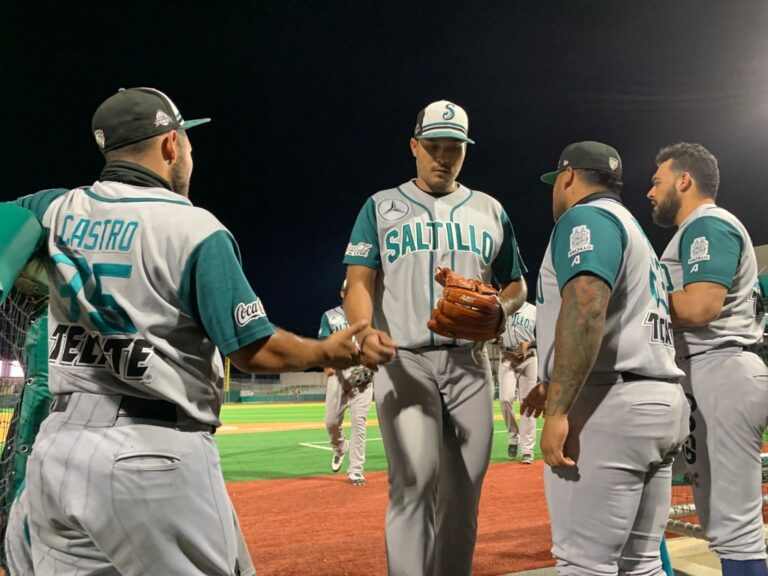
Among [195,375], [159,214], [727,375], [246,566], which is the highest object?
[159,214]

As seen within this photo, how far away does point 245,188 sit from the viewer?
1785 inches

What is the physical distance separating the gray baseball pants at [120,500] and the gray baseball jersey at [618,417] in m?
1.24

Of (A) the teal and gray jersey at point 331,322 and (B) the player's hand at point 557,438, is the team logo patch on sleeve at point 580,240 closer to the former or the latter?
(B) the player's hand at point 557,438

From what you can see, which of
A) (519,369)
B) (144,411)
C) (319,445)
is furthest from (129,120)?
(319,445)

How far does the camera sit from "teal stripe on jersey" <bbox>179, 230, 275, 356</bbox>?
1.77 meters

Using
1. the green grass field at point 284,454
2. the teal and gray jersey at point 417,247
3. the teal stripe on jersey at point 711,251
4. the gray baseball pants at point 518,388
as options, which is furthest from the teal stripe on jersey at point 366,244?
the gray baseball pants at point 518,388

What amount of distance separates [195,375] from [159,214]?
1.53 feet

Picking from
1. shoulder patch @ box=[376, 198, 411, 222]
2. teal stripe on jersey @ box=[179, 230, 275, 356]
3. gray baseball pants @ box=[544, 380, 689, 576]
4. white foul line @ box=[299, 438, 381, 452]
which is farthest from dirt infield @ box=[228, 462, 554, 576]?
white foul line @ box=[299, 438, 381, 452]

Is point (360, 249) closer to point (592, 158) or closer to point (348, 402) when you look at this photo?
point (592, 158)

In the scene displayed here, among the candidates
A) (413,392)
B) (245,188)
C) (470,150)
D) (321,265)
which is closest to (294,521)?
(413,392)

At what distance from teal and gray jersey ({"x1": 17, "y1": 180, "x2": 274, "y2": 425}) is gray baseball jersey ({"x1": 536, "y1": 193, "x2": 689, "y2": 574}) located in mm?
1282

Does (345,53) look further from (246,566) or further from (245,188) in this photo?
(246,566)

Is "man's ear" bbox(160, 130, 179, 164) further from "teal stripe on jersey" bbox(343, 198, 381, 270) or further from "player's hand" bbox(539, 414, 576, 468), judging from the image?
"player's hand" bbox(539, 414, 576, 468)

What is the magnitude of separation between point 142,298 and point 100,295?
113 millimetres
